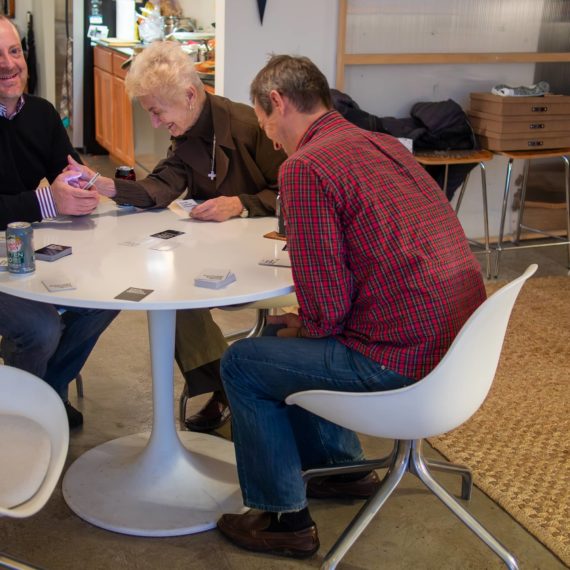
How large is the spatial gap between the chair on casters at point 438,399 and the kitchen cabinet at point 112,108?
4.39m

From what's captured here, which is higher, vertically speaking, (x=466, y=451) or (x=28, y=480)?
(x=28, y=480)

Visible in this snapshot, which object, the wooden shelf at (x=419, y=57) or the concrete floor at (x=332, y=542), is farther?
the wooden shelf at (x=419, y=57)

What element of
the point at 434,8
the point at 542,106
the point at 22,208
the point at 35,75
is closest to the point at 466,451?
the point at 22,208

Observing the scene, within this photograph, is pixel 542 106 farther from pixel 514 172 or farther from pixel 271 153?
pixel 271 153

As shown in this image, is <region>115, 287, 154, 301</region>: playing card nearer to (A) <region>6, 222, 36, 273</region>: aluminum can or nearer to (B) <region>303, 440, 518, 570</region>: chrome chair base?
(A) <region>6, 222, 36, 273</region>: aluminum can

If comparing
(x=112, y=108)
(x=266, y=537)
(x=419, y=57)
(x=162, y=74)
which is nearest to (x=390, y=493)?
(x=266, y=537)

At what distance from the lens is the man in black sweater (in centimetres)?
234

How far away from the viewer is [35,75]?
7.99 m

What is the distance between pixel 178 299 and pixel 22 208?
2.71 ft

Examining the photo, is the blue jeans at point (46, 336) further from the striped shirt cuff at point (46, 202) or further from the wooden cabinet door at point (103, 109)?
the wooden cabinet door at point (103, 109)

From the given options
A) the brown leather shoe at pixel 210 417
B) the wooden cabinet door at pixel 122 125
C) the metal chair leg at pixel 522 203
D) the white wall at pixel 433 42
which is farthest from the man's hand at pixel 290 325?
the wooden cabinet door at pixel 122 125

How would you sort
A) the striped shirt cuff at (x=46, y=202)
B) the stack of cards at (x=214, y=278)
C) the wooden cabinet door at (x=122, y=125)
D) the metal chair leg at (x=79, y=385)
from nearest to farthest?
1. the stack of cards at (x=214, y=278)
2. the striped shirt cuff at (x=46, y=202)
3. the metal chair leg at (x=79, y=385)
4. the wooden cabinet door at (x=122, y=125)

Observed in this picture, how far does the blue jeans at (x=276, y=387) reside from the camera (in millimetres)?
1931

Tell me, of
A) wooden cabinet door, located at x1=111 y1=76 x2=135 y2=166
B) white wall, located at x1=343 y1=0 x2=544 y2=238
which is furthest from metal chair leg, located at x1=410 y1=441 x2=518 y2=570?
wooden cabinet door, located at x1=111 y1=76 x2=135 y2=166
